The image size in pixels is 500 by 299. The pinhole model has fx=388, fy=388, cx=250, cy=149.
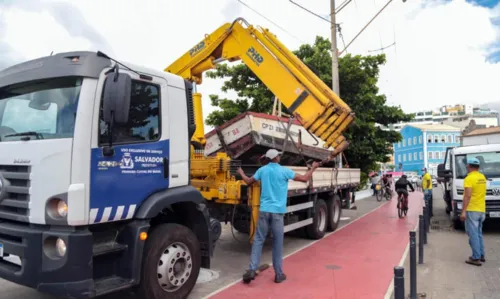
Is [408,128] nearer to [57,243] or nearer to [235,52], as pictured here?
[235,52]

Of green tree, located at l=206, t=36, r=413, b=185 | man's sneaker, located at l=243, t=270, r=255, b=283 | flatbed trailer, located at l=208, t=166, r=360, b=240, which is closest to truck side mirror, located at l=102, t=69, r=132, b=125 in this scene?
flatbed trailer, located at l=208, t=166, r=360, b=240

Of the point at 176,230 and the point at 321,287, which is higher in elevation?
the point at 176,230

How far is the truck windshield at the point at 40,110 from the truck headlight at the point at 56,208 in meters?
0.62

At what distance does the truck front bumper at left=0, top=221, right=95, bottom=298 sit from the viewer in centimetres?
354

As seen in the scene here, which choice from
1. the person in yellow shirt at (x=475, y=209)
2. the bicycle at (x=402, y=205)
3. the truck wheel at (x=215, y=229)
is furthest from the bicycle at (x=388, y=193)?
the truck wheel at (x=215, y=229)

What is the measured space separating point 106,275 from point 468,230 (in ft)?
20.0

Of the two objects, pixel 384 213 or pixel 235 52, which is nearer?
pixel 235 52

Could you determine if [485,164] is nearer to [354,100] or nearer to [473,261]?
[473,261]

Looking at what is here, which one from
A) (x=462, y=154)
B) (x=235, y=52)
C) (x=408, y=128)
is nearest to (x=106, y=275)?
(x=235, y=52)

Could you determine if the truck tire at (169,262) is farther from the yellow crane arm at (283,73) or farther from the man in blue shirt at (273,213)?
the yellow crane arm at (283,73)

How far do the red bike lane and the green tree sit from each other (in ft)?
26.9

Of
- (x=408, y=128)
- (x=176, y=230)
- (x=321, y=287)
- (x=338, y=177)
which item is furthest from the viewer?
(x=408, y=128)

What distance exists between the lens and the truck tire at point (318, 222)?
886 centimetres

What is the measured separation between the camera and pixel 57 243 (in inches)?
143
